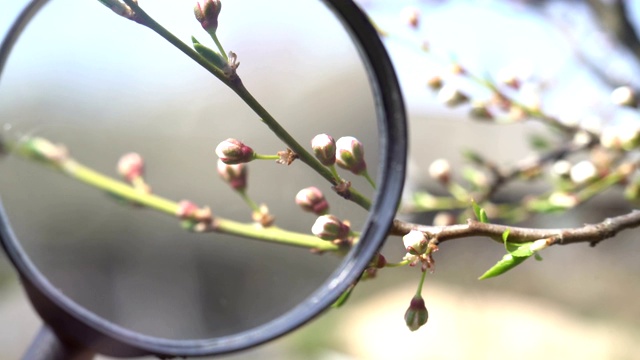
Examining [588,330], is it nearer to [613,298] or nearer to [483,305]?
[613,298]

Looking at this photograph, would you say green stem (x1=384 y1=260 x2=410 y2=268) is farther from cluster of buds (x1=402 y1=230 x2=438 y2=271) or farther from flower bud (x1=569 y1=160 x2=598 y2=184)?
flower bud (x1=569 y1=160 x2=598 y2=184)

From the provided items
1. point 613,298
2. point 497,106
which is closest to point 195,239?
point 497,106

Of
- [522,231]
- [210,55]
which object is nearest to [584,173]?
[522,231]

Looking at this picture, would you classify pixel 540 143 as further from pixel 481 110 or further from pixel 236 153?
pixel 236 153

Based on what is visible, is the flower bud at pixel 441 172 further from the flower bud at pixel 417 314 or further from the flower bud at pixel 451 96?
the flower bud at pixel 417 314

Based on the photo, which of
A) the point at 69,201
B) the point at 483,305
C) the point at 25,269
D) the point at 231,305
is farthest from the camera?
the point at 483,305

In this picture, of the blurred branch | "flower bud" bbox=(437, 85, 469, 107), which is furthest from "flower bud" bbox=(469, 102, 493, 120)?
the blurred branch

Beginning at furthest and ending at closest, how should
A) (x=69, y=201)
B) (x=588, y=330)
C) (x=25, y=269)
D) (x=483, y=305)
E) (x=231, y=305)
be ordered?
1. (x=483, y=305)
2. (x=588, y=330)
3. (x=69, y=201)
4. (x=231, y=305)
5. (x=25, y=269)
